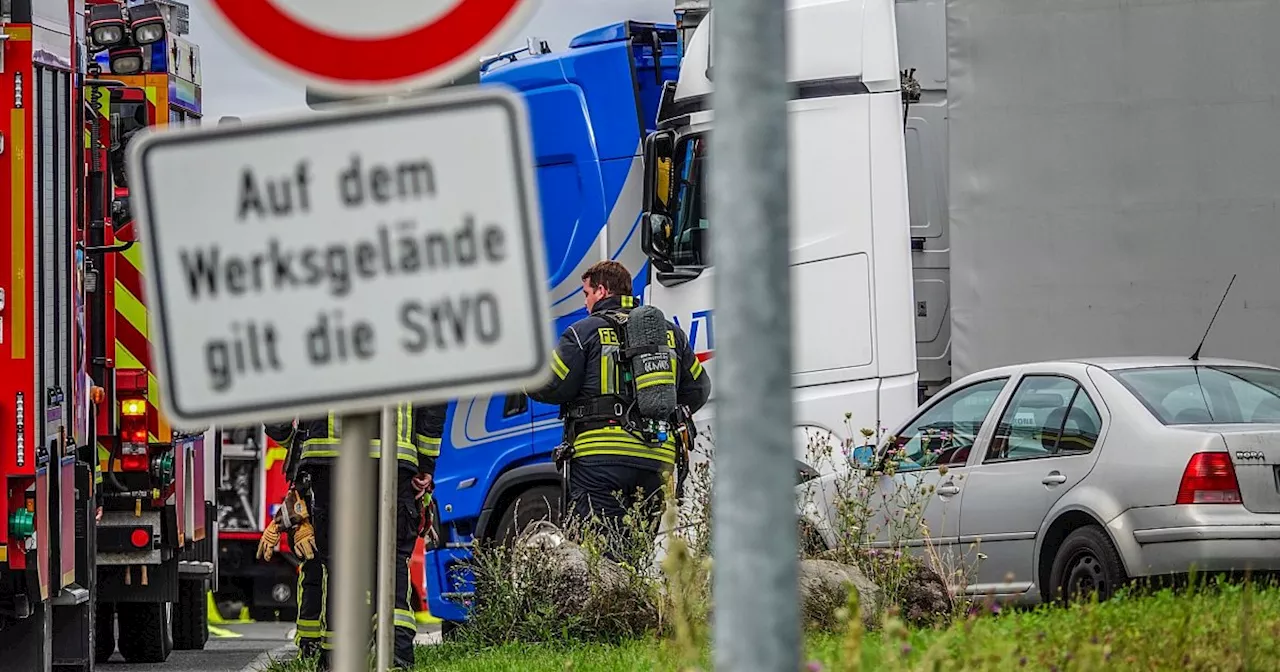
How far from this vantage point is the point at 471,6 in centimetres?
297

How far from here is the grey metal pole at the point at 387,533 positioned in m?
5.82

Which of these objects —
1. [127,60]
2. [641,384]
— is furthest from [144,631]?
[641,384]

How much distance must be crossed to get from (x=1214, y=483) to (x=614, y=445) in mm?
2910

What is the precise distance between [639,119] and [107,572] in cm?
420

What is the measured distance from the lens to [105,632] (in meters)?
11.9

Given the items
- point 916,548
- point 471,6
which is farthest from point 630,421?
point 471,6

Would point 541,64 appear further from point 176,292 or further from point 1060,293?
point 176,292

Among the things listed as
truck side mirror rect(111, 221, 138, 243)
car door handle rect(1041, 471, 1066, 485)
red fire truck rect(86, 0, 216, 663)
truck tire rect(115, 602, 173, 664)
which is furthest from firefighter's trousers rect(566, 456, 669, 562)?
truck tire rect(115, 602, 173, 664)

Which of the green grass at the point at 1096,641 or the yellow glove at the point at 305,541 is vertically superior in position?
the yellow glove at the point at 305,541

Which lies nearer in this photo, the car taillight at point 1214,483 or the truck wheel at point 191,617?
the car taillight at point 1214,483

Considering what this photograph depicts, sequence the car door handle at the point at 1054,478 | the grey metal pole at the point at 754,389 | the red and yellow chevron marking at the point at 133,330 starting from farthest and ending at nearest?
the red and yellow chevron marking at the point at 133,330, the car door handle at the point at 1054,478, the grey metal pole at the point at 754,389

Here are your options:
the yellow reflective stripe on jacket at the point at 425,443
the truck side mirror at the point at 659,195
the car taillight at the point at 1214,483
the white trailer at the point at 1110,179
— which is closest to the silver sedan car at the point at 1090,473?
the car taillight at the point at 1214,483

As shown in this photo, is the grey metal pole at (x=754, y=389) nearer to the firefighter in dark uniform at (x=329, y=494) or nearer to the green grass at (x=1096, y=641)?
the green grass at (x=1096, y=641)

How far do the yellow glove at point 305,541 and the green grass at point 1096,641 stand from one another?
2032mm
